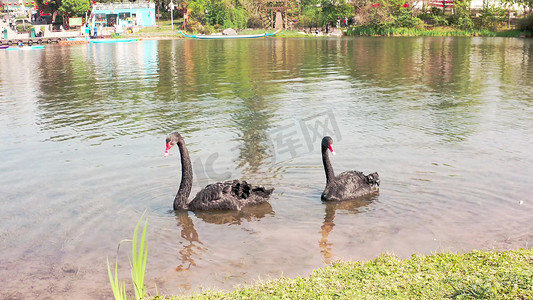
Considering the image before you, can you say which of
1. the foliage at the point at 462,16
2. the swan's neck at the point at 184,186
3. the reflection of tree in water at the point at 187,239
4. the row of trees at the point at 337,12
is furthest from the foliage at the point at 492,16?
the reflection of tree in water at the point at 187,239

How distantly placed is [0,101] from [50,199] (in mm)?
9674

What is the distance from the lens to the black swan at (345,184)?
7043 mm

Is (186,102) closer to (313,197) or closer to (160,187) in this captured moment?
(160,187)

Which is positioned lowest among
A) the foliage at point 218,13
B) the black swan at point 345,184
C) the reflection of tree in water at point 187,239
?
the reflection of tree in water at point 187,239

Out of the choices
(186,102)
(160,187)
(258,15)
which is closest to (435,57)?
(186,102)

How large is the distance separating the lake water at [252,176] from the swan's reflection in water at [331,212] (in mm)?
32

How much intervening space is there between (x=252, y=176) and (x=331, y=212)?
5.95ft

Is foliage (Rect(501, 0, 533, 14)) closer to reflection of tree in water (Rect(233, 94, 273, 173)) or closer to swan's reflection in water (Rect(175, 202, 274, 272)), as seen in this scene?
reflection of tree in water (Rect(233, 94, 273, 173))

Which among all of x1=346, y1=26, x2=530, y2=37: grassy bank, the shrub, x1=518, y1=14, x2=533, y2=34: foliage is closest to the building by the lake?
the shrub

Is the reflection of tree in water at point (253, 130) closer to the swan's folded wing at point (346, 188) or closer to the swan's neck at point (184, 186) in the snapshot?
the swan's neck at point (184, 186)

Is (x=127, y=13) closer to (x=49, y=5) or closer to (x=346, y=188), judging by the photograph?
(x=49, y=5)

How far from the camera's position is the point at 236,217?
677cm

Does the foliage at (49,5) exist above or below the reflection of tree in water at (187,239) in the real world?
above

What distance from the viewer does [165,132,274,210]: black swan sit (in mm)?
6832
